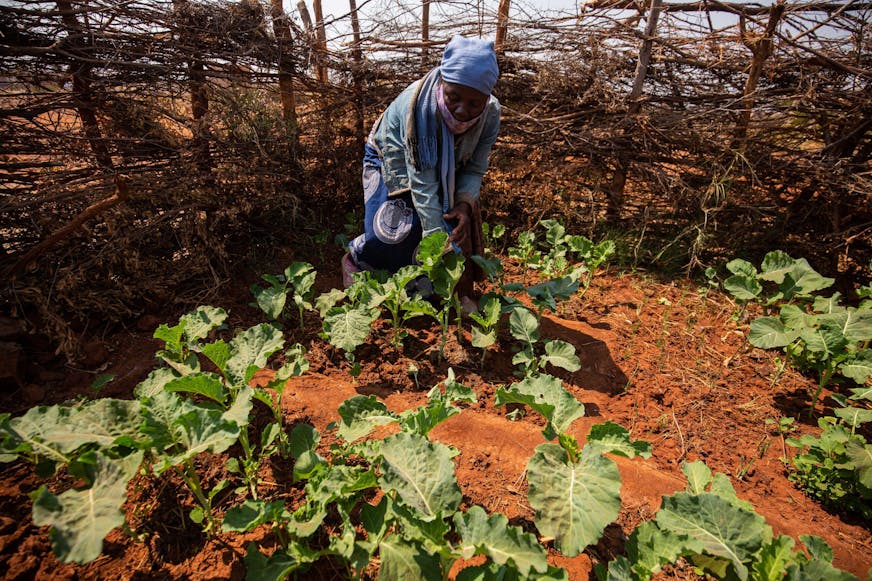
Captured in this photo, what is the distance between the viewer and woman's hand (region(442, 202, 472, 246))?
285 centimetres

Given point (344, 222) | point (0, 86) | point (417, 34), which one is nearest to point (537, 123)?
point (417, 34)

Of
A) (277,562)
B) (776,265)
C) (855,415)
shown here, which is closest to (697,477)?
(855,415)

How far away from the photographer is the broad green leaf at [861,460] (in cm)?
171

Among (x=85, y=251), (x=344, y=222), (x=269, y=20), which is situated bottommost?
(x=344, y=222)

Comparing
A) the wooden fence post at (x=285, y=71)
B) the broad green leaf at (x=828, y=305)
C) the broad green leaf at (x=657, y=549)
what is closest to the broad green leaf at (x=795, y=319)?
the broad green leaf at (x=828, y=305)

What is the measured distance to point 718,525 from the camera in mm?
1359

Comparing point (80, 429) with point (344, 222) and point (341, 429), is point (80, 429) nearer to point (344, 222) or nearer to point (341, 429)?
point (341, 429)

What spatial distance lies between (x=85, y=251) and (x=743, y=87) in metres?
5.27

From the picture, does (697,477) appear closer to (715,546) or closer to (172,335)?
(715,546)

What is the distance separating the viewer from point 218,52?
10.5ft

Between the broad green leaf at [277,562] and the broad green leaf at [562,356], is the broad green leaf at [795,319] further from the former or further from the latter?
the broad green leaf at [277,562]

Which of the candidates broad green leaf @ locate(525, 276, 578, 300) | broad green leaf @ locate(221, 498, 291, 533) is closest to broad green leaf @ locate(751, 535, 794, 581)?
broad green leaf @ locate(221, 498, 291, 533)

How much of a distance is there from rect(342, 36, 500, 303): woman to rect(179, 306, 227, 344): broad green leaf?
1065 mm

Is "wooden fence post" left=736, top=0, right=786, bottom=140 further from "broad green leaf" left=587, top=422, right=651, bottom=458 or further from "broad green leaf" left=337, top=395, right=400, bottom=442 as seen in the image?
"broad green leaf" left=337, top=395, right=400, bottom=442
